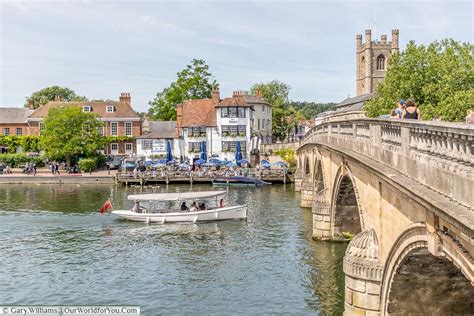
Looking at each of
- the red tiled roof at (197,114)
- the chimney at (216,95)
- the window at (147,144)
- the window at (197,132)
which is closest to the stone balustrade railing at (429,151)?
the window at (197,132)

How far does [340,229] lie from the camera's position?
31.2m

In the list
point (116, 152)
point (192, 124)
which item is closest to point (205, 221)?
point (192, 124)

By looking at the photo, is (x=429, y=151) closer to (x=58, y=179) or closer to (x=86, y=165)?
(x=58, y=179)

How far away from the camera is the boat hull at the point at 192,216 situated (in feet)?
129

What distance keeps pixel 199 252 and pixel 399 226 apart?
18.4 m

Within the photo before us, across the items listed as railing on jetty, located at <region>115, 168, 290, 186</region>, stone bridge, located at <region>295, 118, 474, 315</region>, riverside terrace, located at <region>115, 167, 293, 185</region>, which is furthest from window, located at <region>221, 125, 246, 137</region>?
stone bridge, located at <region>295, 118, 474, 315</region>

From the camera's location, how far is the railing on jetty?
65750mm

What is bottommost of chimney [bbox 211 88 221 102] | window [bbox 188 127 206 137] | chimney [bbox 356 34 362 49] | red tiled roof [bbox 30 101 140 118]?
window [bbox 188 127 206 137]

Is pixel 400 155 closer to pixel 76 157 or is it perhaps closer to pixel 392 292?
pixel 392 292

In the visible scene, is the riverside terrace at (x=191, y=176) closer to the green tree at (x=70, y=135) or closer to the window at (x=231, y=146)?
the window at (x=231, y=146)

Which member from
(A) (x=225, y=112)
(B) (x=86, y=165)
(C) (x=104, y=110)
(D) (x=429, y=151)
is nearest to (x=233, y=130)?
(A) (x=225, y=112)

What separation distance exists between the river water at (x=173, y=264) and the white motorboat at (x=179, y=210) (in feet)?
3.23

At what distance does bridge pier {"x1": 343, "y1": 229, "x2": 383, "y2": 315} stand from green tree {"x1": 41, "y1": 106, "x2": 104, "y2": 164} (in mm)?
64137

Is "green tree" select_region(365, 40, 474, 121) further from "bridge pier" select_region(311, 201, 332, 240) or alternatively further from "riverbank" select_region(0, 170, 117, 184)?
"riverbank" select_region(0, 170, 117, 184)
